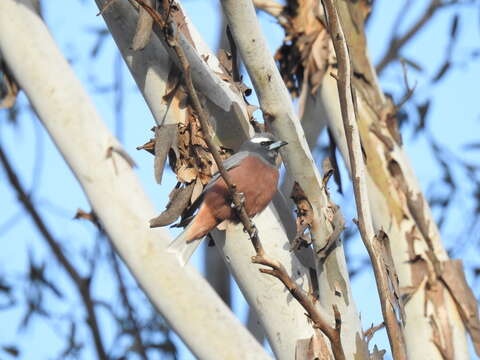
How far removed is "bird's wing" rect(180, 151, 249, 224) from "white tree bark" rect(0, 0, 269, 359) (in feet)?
0.68

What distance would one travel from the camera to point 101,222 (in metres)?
2.63

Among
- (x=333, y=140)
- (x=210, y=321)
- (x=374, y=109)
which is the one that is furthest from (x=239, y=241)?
(x=374, y=109)

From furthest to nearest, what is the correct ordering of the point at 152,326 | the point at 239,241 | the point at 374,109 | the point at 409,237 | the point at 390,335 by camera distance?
the point at 152,326
the point at 374,109
the point at 409,237
the point at 239,241
the point at 390,335

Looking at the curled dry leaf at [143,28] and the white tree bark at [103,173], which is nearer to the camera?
the curled dry leaf at [143,28]

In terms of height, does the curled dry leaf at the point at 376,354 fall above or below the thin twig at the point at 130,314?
below

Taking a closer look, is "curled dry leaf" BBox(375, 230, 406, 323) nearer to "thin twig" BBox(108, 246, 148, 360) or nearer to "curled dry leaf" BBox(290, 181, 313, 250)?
"curled dry leaf" BBox(290, 181, 313, 250)

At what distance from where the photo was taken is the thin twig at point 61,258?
11.7ft

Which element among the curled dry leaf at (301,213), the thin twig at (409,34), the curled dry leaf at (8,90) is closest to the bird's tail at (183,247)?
the curled dry leaf at (301,213)

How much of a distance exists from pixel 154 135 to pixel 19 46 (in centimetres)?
71

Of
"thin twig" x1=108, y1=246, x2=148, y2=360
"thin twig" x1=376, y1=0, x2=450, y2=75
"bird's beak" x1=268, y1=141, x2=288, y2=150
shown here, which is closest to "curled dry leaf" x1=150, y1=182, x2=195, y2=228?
"bird's beak" x1=268, y1=141, x2=288, y2=150

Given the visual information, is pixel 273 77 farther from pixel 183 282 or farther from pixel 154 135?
pixel 183 282

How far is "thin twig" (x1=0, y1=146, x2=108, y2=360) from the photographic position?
3.58 metres

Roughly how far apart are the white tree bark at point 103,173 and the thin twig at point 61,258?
108 centimetres

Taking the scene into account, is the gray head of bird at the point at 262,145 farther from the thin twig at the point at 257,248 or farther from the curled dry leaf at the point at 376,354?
the curled dry leaf at the point at 376,354
